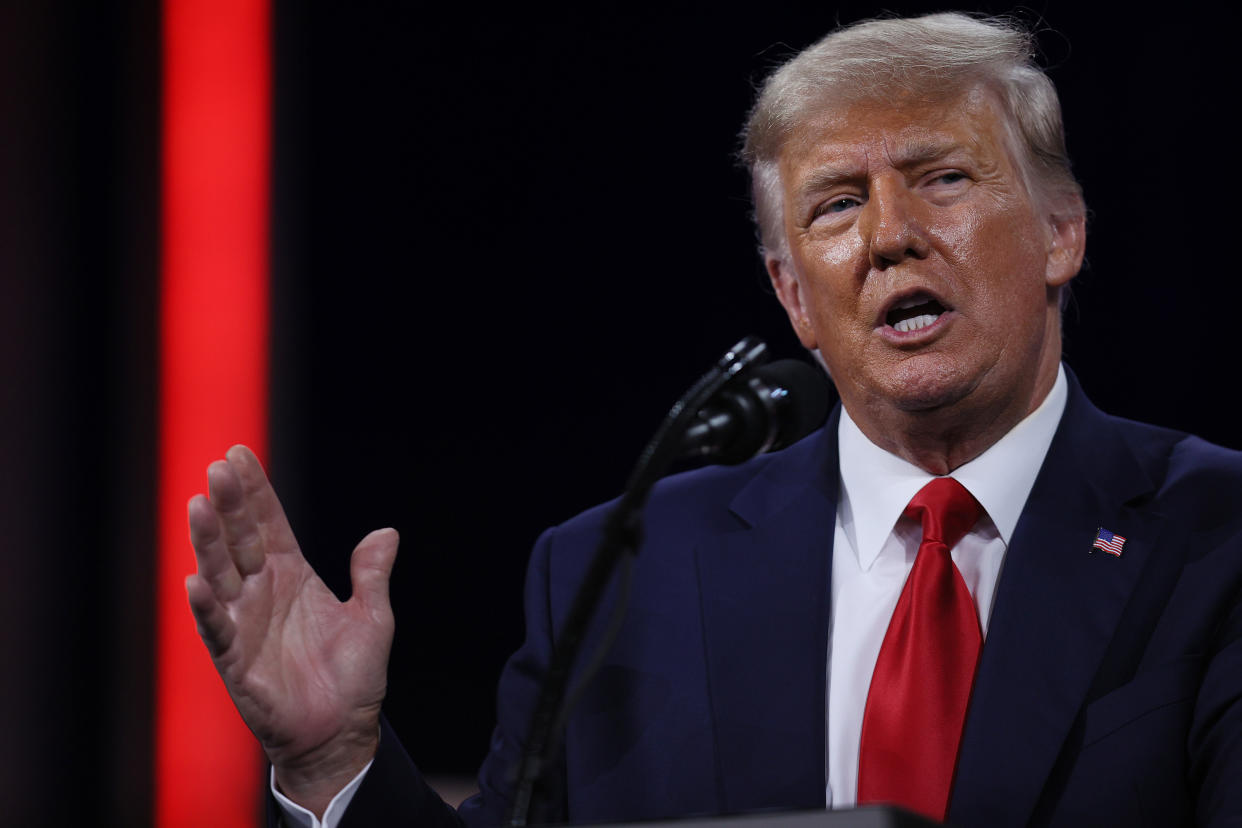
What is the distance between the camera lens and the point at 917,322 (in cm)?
168

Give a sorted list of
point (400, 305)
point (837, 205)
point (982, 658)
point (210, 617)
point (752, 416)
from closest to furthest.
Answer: point (752, 416)
point (210, 617)
point (982, 658)
point (837, 205)
point (400, 305)

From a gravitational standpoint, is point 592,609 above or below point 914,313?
below

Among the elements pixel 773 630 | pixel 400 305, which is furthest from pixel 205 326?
pixel 773 630

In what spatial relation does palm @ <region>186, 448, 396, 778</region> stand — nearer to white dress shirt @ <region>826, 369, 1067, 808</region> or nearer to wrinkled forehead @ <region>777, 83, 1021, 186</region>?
white dress shirt @ <region>826, 369, 1067, 808</region>

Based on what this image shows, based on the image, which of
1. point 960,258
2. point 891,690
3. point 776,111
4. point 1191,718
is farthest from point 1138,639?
point 776,111

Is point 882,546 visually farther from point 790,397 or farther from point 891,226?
point 790,397

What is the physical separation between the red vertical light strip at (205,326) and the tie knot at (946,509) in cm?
184

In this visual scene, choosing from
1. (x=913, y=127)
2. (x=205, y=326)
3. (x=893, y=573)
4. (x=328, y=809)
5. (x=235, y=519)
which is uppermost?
(x=913, y=127)

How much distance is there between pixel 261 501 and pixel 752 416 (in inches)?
24.0

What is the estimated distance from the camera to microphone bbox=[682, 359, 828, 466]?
3.59ft

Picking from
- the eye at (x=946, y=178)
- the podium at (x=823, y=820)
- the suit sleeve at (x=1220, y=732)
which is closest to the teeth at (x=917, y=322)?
the eye at (x=946, y=178)

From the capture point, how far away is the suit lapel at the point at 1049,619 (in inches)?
56.1

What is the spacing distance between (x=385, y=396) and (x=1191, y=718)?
2.04m

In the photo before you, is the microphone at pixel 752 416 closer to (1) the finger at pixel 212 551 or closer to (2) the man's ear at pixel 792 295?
(1) the finger at pixel 212 551
